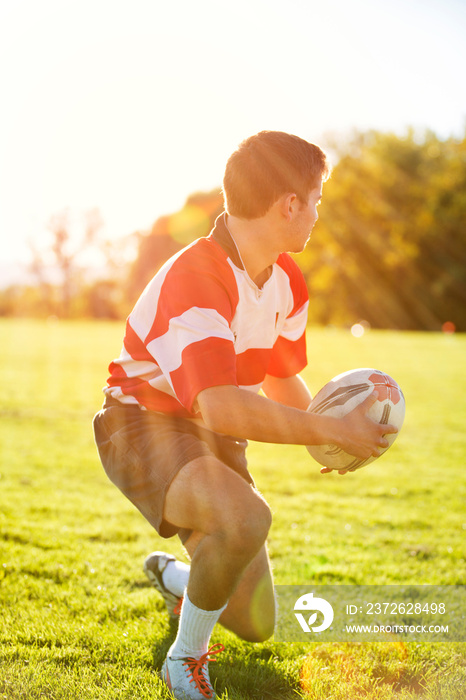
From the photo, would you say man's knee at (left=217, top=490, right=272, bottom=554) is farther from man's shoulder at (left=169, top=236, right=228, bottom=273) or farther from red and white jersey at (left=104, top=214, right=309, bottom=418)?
man's shoulder at (left=169, top=236, right=228, bottom=273)

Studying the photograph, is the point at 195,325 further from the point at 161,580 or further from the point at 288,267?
the point at 161,580

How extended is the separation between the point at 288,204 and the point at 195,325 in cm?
72

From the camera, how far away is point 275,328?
3.40m

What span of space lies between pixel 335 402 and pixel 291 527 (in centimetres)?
253

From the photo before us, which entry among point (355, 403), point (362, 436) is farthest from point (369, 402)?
point (362, 436)

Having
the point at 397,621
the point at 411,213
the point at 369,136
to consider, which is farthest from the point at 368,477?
the point at 369,136

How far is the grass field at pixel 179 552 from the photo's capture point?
3.00 m

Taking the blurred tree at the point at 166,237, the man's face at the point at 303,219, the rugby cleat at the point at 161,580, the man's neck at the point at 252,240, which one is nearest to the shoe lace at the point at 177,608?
the rugby cleat at the point at 161,580

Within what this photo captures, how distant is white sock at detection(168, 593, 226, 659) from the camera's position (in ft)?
9.36

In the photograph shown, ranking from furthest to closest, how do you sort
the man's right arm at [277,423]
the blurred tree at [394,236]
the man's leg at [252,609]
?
1. the blurred tree at [394,236]
2. the man's leg at [252,609]
3. the man's right arm at [277,423]

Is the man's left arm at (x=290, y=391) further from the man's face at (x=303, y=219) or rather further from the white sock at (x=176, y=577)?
the white sock at (x=176, y=577)

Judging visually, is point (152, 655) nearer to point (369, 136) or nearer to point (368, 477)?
point (368, 477)

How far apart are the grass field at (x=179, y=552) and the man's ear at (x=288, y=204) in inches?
83.5

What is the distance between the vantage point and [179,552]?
4.75m
